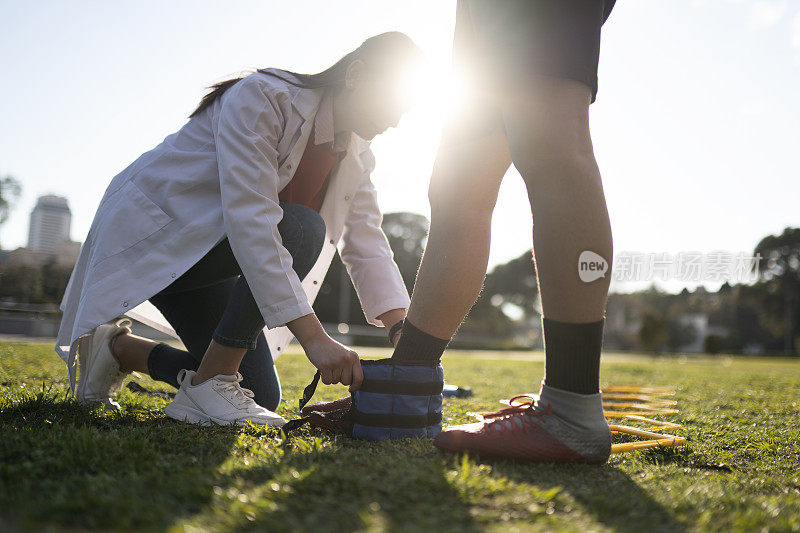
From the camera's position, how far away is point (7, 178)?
2723 centimetres

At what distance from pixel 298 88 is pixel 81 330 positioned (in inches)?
47.4

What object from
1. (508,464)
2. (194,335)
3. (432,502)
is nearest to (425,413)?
(508,464)

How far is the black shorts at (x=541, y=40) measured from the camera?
1459mm

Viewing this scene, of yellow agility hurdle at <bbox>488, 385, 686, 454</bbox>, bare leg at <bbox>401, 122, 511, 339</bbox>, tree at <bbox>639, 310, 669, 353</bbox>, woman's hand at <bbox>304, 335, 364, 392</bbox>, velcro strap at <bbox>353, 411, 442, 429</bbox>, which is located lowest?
tree at <bbox>639, 310, 669, 353</bbox>

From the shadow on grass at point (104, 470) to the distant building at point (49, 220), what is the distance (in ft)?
59.2

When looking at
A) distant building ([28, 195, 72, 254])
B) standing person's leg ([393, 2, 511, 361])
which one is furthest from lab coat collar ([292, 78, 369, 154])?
distant building ([28, 195, 72, 254])

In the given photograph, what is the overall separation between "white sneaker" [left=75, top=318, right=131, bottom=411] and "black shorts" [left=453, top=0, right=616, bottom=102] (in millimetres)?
1788

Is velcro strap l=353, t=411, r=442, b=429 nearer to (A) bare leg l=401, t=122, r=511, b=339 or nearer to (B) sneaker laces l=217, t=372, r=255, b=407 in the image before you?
(A) bare leg l=401, t=122, r=511, b=339

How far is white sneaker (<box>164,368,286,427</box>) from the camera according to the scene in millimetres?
1951

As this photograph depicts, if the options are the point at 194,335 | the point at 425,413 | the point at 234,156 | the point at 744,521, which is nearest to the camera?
the point at 744,521

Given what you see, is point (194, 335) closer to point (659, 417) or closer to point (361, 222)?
point (361, 222)

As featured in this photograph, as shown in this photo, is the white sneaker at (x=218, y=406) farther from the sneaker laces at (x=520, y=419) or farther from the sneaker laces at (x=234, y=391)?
the sneaker laces at (x=520, y=419)

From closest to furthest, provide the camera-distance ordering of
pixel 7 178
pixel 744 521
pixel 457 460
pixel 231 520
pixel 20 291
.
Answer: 1. pixel 231 520
2. pixel 744 521
3. pixel 457 460
4. pixel 20 291
5. pixel 7 178

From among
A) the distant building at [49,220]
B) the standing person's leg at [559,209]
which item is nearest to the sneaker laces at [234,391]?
the standing person's leg at [559,209]
